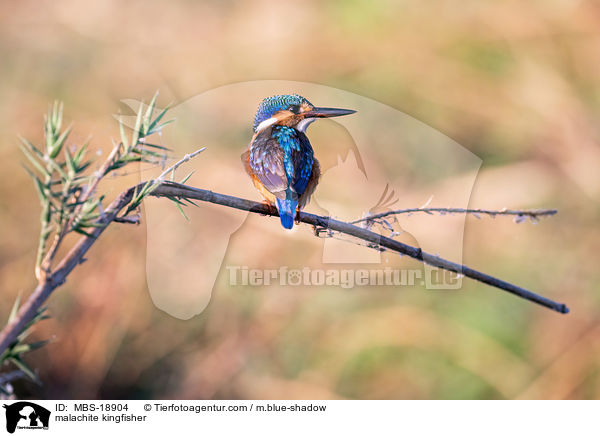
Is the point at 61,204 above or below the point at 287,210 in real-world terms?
below

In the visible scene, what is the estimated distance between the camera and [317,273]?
1545 mm

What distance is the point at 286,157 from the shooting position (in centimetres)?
56

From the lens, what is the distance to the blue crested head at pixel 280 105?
0.62 meters

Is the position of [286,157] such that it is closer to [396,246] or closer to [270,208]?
[270,208]

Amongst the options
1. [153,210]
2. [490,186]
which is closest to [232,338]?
[153,210]

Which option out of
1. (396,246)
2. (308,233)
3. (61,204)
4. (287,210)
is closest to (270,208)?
(287,210)

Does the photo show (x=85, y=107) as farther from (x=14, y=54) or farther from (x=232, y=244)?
(x=232, y=244)

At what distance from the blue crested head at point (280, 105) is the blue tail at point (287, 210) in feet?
0.47

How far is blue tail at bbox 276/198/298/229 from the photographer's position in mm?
482

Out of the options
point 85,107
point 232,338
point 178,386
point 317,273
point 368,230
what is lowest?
point 368,230

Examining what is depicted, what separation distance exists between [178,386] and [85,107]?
84 cm

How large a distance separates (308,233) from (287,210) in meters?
0.83

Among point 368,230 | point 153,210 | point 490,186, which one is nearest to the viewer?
point 368,230
